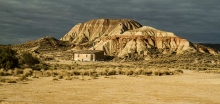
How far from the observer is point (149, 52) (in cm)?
9950

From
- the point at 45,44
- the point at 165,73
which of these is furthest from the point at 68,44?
the point at 165,73

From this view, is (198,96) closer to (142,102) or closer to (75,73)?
(142,102)

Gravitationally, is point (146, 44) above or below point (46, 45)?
below

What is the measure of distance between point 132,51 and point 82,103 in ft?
293

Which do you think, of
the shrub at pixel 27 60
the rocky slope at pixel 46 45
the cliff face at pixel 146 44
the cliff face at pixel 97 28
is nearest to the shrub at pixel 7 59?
the shrub at pixel 27 60

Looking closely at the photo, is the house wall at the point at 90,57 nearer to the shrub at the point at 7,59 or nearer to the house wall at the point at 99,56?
the house wall at the point at 99,56

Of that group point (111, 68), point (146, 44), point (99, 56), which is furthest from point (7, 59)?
point (146, 44)

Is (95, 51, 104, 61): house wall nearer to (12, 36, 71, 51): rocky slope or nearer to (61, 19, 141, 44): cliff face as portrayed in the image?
(12, 36, 71, 51): rocky slope

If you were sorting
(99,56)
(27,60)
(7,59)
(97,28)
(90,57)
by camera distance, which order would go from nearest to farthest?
(7,59), (27,60), (90,57), (99,56), (97,28)

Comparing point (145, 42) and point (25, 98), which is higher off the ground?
point (145, 42)

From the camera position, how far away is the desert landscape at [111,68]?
16.8 meters

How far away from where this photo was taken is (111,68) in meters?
44.0

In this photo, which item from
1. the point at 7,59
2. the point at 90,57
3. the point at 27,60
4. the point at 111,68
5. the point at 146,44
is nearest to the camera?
the point at 7,59

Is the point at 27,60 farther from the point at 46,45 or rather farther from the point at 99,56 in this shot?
the point at 46,45
